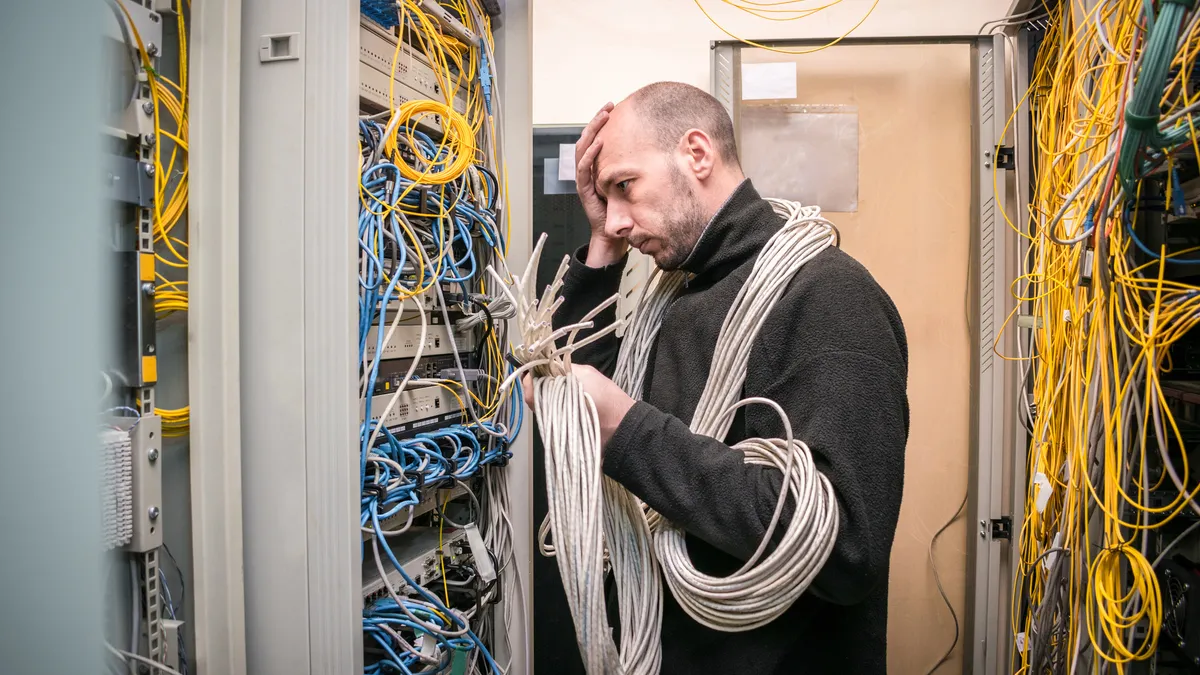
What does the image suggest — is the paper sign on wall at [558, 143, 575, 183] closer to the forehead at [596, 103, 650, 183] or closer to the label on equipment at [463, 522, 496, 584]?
the forehead at [596, 103, 650, 183]

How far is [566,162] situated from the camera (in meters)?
2.40

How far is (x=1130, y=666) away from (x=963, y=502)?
2.60 feet

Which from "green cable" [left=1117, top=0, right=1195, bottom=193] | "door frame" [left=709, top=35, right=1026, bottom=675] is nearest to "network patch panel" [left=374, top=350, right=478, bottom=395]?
"green cable" [left=1117, top=0, right=1195, bottom=193]

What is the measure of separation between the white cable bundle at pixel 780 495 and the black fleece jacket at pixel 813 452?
0.9 inches

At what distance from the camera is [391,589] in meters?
1.24

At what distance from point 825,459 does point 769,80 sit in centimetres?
173

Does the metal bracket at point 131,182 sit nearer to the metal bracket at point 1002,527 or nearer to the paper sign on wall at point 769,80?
the paper sign on wall at point 769,80

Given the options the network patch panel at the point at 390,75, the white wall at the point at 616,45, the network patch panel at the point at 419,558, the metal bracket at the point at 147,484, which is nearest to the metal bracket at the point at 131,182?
the metal bracket at the point at 147,484

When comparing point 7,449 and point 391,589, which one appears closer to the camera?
point 7,449

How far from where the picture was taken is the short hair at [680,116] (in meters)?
1.28

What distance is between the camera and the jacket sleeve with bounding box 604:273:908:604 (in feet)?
2.96

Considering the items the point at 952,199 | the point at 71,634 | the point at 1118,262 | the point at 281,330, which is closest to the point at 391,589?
the point at 281,330

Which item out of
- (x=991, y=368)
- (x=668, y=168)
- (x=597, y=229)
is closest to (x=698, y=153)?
(x=668, y=168)

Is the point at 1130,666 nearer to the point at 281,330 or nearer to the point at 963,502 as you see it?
the point at 963,502
